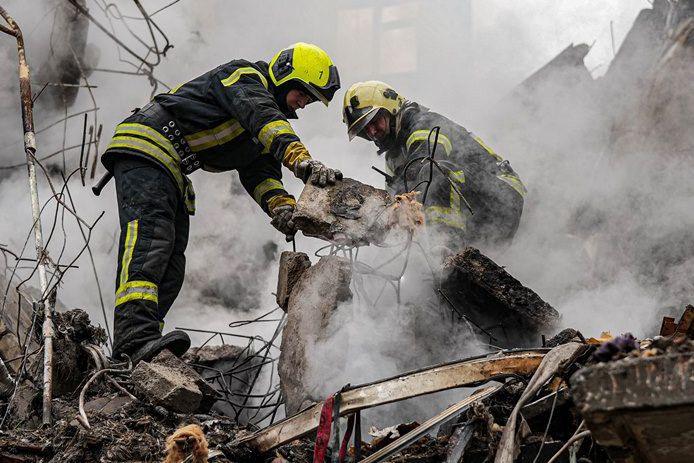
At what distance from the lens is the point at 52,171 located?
9.55 m

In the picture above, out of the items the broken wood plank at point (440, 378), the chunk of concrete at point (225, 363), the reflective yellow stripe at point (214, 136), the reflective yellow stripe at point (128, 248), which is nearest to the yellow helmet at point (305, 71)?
the reflective yellow stripe at point (214, 136)

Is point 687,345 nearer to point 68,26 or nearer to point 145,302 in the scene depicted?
point 145,302

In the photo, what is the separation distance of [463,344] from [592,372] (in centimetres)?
321

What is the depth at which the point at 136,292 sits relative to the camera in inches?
188

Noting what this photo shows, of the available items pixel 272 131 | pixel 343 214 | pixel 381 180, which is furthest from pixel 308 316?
pixel 381 180

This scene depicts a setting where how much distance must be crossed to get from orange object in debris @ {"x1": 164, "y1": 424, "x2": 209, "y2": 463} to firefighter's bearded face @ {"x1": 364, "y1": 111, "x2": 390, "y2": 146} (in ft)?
13.9

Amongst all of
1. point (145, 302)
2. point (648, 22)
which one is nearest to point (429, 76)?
point (648, 22)

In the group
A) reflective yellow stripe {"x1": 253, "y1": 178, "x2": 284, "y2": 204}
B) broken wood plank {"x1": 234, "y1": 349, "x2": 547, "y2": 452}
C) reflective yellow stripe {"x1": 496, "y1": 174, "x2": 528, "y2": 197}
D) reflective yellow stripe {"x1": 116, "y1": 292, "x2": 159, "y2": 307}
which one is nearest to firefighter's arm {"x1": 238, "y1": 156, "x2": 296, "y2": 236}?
reflective yellow stripe {"x1": 253, "y1": 178, "x2": 284, "y2": 204}

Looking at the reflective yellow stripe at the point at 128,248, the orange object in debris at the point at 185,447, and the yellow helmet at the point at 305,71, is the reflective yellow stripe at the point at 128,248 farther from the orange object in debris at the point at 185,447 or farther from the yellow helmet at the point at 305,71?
the orange object in debris at the point at 185,447

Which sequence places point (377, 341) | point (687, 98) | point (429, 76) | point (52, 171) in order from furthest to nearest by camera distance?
1. point (429, 76)
2. point (52, 171)
3. point (687, 98)
4. point (377, 341)

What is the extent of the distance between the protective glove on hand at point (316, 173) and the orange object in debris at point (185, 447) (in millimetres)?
2005

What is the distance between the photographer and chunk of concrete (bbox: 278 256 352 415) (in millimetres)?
4309

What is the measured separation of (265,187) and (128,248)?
121cm

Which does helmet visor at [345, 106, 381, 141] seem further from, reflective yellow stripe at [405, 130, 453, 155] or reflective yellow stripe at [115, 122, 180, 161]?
reflective yellow stripe at [115, 122, 180, 161]
